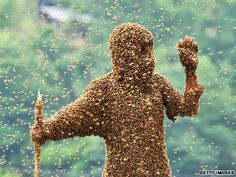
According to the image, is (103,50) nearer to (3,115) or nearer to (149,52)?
(3,115)

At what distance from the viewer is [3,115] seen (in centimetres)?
486

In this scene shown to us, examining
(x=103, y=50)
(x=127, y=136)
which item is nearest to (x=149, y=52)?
(x=127, y=136)

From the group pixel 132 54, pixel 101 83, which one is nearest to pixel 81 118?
pixel 101 83

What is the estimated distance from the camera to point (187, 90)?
2.57 meters

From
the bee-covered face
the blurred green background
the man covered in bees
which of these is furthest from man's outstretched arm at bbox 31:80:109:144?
the blurred green background

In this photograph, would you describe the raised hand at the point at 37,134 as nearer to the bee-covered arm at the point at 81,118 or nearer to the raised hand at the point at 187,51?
the bee-covered arm at the point at 81,118

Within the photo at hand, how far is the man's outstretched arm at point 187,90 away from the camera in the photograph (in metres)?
2.52

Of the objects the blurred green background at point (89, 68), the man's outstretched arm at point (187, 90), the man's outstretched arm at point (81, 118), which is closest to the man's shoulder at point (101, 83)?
the man's outstretched arm at point (81, 118)

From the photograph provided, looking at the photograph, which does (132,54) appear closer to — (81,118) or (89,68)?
(81,118)

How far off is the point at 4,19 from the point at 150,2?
1.31 m

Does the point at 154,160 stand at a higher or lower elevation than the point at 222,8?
lower

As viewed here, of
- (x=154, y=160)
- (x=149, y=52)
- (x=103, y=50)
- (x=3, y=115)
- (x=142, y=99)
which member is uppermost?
(x=103, y=50)

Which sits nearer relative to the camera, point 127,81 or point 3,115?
point 127,81

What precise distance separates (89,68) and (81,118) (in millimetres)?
2410
